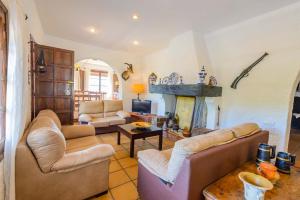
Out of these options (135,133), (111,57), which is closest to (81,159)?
(135,133)

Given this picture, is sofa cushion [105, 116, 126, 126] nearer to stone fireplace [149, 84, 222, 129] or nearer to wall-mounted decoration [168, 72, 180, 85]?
stone fireplace [149, 84, 222, 129]

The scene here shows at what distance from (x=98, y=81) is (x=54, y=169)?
7.71 m

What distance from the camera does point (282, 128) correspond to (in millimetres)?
2486

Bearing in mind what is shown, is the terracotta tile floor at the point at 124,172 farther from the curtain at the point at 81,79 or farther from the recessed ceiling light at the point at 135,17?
the curtain at the point at 81,79

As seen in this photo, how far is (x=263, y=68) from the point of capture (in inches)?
108

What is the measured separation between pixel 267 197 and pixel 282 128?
213 centimetres

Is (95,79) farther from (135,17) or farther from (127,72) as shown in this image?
(135,17)

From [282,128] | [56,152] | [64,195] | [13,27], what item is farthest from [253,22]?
[64,195]

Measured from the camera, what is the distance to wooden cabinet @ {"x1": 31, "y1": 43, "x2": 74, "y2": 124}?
2834 millimetres

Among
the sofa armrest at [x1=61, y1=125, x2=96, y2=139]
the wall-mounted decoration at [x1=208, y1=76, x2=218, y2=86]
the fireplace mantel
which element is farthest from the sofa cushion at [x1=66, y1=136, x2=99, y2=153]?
the wall-mounted decoration at [x1=208, y1=76, x2=218, y2=86]

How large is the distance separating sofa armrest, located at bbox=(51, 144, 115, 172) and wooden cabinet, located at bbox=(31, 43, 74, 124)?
5.55 feet

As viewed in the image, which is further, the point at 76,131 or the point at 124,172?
the point at 76,131

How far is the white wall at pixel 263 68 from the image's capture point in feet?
7.93

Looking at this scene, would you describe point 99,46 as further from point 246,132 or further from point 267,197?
point 267,197
